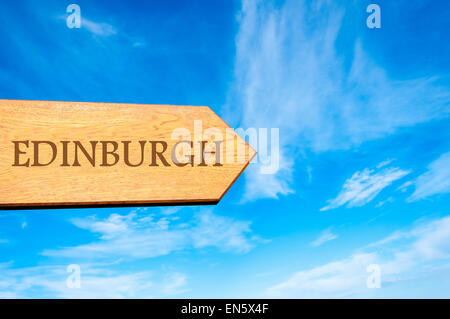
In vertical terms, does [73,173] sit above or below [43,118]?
below

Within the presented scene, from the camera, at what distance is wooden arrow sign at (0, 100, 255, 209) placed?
814 mm

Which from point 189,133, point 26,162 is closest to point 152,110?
point 189,133

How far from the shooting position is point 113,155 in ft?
2.89

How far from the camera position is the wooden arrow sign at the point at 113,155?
814 millimetres

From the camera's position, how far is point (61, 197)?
80cm

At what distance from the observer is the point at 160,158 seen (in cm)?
90

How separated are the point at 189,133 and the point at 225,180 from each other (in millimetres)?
186
